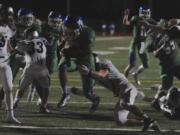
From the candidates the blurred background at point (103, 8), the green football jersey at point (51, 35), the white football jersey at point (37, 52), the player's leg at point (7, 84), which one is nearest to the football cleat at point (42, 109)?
the white football jersey at point (37, 52)

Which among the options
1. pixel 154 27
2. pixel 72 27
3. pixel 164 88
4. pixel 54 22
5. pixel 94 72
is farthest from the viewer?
pixel 54 22

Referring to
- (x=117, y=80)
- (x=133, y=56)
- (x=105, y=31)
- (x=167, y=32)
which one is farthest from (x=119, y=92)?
(x=105, y=31)

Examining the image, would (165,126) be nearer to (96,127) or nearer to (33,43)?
(96,127)

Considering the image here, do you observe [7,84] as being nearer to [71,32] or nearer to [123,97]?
[71,32]

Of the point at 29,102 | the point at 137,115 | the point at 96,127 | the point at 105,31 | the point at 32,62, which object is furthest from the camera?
the point at 105,31

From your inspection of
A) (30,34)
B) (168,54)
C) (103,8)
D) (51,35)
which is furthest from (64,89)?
(103,8)

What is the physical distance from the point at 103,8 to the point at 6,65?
38.0 meters

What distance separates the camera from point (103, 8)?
157ft

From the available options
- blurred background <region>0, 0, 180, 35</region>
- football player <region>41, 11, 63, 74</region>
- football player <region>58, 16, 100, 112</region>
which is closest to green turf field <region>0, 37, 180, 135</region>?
football player <region>58, 16, 100, 112</region>

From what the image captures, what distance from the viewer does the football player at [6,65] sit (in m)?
10.1

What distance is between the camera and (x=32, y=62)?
10773 mm

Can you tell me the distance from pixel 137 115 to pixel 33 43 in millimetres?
2384

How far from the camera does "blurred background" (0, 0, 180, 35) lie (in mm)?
45562

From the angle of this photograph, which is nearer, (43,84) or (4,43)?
(4,43)
